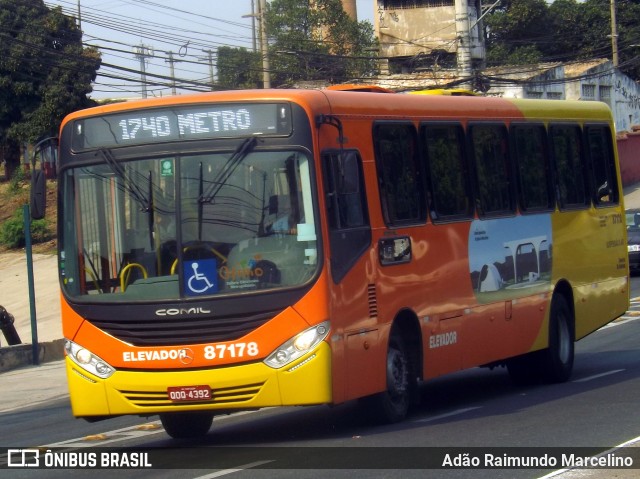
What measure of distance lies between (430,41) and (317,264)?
194 ft

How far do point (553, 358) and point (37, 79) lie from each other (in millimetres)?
30619

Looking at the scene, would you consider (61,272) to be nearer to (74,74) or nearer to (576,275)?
(576,275)

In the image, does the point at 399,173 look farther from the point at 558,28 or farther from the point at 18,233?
the point at 558,28

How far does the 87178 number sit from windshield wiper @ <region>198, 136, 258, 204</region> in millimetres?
1222

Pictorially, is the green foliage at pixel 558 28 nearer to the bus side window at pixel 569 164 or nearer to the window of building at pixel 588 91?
the window of building at pixel 588 91

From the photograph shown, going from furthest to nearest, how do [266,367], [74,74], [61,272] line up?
[74,74] < [61,272] < [266,367]

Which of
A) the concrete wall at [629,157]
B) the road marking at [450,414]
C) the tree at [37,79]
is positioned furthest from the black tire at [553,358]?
the concrete wall at [629,157]

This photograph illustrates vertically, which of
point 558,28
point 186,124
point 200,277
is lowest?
point 200,277

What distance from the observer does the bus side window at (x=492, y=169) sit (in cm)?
1223

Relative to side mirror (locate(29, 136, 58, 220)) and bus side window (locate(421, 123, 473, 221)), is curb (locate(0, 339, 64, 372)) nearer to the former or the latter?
side mirror (locate(29, 136, 58, 220))

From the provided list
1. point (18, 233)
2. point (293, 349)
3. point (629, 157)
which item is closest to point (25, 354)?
point (293, 349)

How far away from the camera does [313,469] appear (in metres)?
8.03

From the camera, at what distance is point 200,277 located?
9.09 meters

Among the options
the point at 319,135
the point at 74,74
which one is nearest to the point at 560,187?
the point at 319,135
